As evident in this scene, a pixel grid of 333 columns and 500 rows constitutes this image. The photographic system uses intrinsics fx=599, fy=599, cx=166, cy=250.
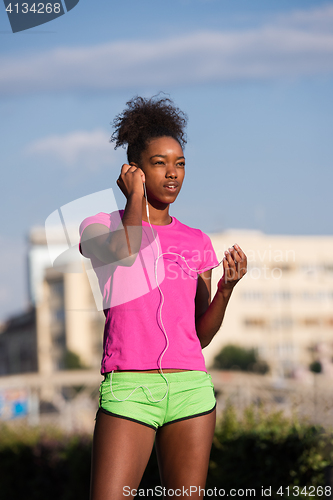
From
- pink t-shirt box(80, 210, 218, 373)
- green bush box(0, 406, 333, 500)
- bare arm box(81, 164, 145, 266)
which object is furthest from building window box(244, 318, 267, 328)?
bare arm box(81, 164, 145, 266)

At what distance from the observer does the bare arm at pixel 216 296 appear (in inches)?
87.1

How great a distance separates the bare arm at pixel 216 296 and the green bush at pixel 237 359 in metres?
82.4

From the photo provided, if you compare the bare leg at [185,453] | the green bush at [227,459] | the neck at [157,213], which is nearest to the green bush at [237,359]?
the green bush at [227,459]

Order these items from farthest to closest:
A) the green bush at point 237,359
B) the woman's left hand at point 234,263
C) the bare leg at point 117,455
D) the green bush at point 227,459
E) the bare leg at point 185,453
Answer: the green bush at point 237,359 → the green bush at point 227,459 → the woman's left hand at point 234,263 → the bare leg at point 185,453 → the bare leg at point 117,455

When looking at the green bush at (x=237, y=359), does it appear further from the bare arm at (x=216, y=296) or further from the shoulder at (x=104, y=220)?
the shoulder at (x=104, y=220)

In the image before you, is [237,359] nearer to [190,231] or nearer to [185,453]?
[190,231]

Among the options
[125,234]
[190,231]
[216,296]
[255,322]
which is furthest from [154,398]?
[255,322]

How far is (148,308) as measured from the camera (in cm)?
218

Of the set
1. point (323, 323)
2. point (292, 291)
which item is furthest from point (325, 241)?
point (323, 323)

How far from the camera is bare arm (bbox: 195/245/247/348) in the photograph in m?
2.21

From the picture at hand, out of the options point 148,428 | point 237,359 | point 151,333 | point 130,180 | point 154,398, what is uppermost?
point 130,180

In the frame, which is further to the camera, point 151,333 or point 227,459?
point 227,459

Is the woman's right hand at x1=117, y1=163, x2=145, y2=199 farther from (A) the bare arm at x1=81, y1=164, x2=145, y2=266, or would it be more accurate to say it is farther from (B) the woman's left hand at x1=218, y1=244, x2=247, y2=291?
(B) the woman's left hand at x1=218, y1=244, x2=247, y2=291

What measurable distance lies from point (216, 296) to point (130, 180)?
56 centimetres
